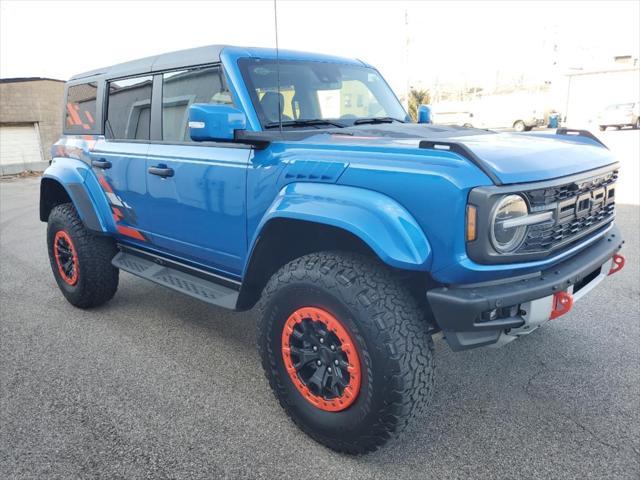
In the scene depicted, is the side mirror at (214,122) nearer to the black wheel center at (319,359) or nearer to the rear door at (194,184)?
the rear door at (194,184)

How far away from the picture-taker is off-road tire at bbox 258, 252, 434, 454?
2180 mm

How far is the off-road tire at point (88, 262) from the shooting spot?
4.15 m

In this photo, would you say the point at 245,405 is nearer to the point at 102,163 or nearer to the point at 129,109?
the point at 102,163

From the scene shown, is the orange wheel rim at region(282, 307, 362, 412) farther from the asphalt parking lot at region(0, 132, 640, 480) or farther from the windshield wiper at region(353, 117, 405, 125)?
the windshield wiper at region(353, 117, 405, 125)

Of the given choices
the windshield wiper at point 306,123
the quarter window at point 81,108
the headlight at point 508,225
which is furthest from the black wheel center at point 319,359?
the quarter window at point 81,108

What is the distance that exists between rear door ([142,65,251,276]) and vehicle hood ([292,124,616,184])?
22.5 inches

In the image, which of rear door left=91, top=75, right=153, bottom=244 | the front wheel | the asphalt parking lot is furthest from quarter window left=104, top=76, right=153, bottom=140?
the front wheel

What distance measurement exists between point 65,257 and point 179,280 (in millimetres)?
1627

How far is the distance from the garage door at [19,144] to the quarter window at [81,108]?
65.4ft

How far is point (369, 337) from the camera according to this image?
219cm

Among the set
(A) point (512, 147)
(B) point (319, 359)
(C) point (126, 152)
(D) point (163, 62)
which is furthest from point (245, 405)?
(D) point (163, 62)

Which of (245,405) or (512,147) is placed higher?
(512,147)

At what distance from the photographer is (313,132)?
2.92 metres

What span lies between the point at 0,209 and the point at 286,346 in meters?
10.2
